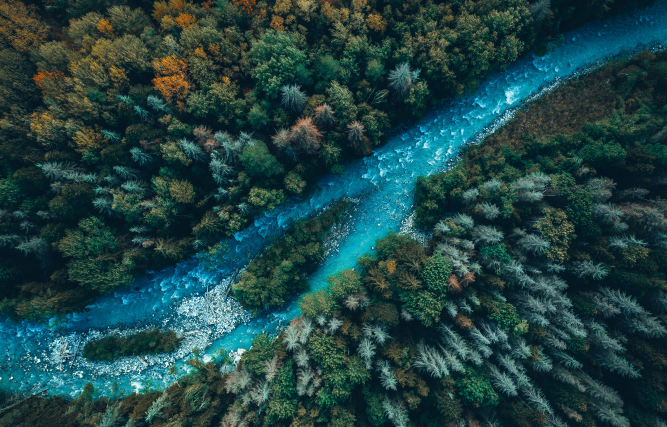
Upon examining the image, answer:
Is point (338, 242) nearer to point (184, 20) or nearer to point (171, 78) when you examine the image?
point (171, 78)

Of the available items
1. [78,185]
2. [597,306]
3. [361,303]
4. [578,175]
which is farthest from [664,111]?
[78,185]

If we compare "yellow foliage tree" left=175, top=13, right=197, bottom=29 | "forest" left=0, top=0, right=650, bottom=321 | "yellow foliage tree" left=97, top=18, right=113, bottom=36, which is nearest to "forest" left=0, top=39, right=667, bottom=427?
"forest" left=0, top=0, right=650, bottom=321

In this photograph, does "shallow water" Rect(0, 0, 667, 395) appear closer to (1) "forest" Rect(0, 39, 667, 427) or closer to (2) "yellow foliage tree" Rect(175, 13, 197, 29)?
(1) "forest" Rect(0, 39, 667, 427)

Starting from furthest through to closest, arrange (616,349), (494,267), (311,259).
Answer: (311,259), (494,267), (616,349)

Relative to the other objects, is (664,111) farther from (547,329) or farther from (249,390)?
(249,390)

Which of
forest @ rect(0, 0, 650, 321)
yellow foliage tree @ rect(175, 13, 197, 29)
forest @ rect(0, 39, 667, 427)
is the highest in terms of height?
yellow foliage tree @ rect(175, 13, 197, 29)

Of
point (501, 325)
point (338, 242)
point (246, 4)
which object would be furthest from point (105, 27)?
point (501, 325)

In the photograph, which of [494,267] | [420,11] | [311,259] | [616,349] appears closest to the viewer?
[616,349]
